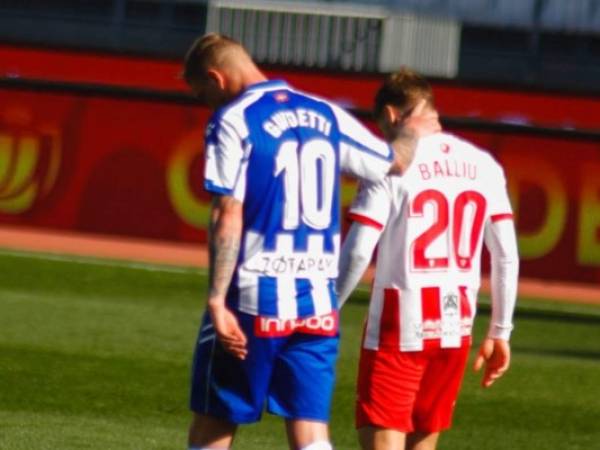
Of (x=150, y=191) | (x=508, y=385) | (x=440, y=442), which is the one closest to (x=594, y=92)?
(x=150, y=191)

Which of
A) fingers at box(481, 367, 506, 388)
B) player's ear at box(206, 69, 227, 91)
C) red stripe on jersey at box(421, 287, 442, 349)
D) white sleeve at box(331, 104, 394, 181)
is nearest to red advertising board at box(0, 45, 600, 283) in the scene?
fingers at box(481, 367, 506, 388)

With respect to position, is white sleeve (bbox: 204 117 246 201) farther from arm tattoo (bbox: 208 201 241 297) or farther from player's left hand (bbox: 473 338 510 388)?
player's left hand (bbox: 473 338 510 388)

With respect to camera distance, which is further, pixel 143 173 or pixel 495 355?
pixel 143 173

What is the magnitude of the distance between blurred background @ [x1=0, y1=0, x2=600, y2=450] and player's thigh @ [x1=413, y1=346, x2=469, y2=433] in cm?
289

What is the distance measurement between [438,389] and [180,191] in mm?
14477

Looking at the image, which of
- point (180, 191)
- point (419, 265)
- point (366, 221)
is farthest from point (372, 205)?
point (180, 191)

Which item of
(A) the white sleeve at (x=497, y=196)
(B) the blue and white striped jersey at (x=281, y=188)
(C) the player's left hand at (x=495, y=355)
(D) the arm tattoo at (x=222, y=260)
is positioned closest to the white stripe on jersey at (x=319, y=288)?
(B) the blue and white striped jersey at (x=281, y=188)

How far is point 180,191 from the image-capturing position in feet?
68.8

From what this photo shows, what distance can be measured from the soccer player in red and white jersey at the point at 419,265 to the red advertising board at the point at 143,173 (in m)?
13.8

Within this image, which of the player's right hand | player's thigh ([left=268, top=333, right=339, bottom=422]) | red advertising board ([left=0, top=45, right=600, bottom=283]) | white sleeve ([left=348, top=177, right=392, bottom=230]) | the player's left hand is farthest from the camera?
red advertising board ([left=0, top=45, right=600, bottom=283])

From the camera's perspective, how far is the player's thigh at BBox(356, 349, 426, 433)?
21.4ft

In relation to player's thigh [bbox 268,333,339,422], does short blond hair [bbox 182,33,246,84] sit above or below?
above

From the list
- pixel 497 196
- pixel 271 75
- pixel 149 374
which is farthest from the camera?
pixel 271 75

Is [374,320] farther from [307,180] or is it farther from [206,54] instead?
[206,54]
